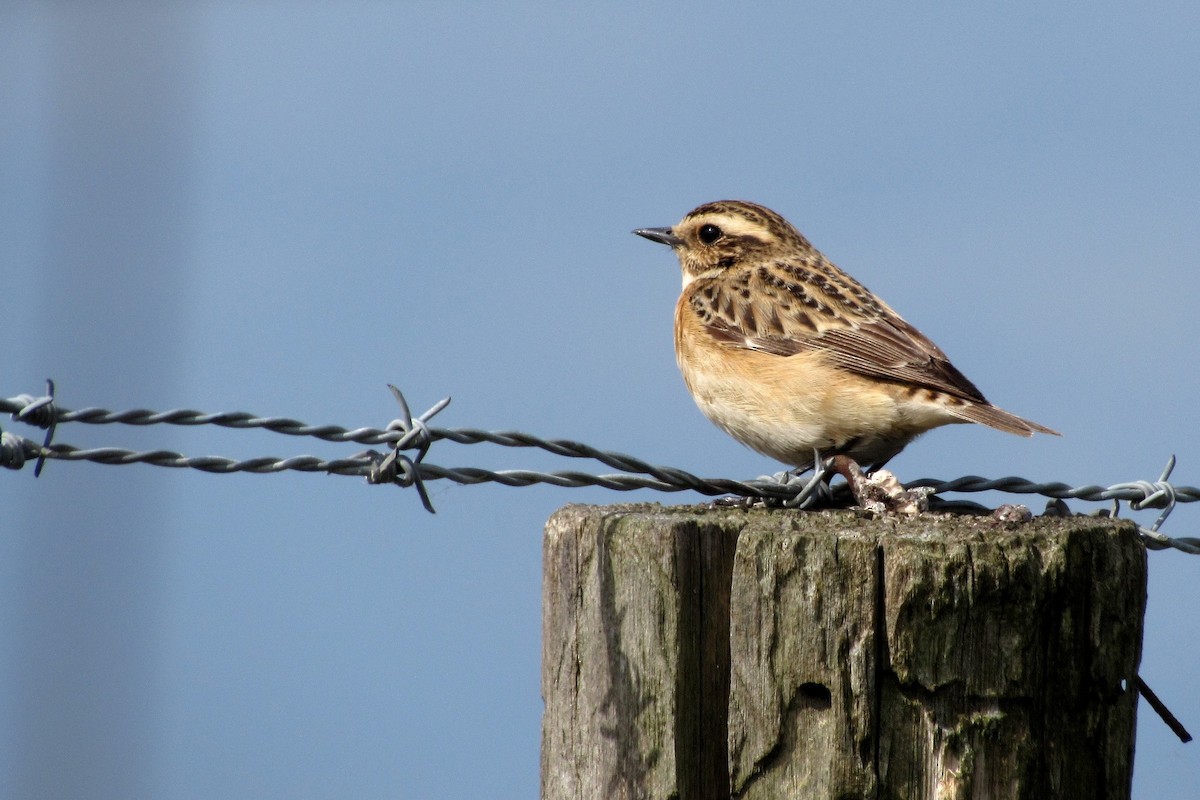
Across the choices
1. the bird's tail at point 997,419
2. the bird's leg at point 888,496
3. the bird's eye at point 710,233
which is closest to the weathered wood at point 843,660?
the bird's leg at point 888,496

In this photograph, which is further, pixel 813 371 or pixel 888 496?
pixel 813 371

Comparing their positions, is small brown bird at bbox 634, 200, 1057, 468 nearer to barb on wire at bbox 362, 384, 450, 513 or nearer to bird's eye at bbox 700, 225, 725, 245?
bird's eye at bbox 700, 225, 725, 245

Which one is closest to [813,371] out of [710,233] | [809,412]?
[809,412]

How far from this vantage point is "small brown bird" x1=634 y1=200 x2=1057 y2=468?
6438 mm

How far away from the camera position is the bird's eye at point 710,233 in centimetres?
861

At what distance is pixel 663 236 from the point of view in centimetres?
866

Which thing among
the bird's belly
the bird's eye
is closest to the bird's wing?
the bird's belly

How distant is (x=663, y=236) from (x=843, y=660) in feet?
18.6

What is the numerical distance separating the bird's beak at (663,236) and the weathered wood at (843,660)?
5.27m

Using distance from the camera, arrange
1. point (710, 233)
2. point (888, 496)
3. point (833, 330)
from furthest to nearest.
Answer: point (710, 233), point (833, 330), point (888, 496)

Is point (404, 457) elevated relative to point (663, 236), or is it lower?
lower

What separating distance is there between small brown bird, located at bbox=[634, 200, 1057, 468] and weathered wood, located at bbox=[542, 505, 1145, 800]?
2.69 meters

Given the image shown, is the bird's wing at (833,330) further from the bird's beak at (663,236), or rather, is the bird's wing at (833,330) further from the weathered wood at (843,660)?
the weathered wood at (843,660)

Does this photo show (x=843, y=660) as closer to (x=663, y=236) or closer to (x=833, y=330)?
(x=833, y=330)
